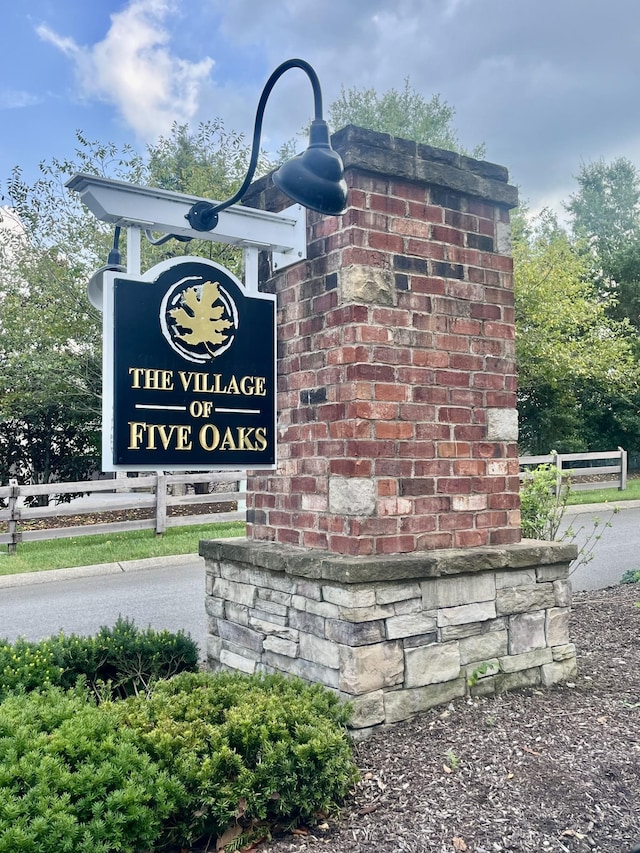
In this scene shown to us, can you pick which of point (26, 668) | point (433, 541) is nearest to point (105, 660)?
point (26, 668)

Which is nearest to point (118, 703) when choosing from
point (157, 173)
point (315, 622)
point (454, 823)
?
point (315, 622)

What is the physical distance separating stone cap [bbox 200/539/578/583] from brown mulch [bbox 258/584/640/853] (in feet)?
2.26

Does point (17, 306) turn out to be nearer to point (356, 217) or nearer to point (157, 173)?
point (157, 173)

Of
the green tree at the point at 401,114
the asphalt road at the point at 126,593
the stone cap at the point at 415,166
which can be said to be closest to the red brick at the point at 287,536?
the stone cap at the point at 415,166

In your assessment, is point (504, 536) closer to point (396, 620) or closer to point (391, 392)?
point (396, 620)

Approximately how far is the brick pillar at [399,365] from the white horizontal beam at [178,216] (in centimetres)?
11

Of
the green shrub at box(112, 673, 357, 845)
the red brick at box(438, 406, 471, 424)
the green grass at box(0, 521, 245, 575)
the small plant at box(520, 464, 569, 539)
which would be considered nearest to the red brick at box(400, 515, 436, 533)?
the red brick at box(438, 406, 471, 424)

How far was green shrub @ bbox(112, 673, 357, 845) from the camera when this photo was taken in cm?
242

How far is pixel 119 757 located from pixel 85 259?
12.3 m

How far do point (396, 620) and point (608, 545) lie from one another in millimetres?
8154

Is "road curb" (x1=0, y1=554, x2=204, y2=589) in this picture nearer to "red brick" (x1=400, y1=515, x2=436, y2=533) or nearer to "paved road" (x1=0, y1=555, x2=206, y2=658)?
"paved road" (x1=0, y1=555, x2=206, y2=658)

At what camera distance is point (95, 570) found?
9.20 metres

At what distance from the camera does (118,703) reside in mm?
2904

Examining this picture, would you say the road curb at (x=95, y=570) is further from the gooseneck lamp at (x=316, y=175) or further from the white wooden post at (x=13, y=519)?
the gooseneck lamp at (x=316, y=175)
